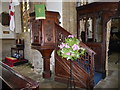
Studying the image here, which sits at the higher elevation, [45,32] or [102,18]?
[102,18]

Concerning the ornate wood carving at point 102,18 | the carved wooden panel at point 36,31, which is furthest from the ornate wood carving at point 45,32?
the ornate wood carving at point 102,18

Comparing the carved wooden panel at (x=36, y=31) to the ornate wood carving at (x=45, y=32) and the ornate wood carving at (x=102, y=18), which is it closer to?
the ornate wood carving at (x=45, y=32)

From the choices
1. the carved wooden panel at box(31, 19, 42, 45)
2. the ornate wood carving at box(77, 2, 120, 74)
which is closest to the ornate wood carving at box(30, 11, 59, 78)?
the carved wooden panel at box(31, 19, 42, 45)

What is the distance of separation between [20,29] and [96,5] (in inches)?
189

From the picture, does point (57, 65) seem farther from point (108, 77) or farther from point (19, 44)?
point (19, 44)

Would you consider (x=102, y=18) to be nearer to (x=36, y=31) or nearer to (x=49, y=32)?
(x=49, y=32)

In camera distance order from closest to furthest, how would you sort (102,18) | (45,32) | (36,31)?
(45,32) → (36,31) → (102,18)

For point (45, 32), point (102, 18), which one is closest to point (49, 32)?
point (45, 32)

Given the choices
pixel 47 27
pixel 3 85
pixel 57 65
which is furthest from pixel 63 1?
pixel 3 85

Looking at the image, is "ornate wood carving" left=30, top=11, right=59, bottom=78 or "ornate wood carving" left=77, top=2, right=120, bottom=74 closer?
"ornate wood carving" left=30, top=11, right=59, bottom=78

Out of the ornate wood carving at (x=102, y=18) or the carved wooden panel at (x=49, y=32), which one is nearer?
the carved wooden panel at (x=49, y=32)

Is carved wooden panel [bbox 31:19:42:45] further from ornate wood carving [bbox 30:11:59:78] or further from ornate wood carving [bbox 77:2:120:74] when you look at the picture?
ornate wood carving [bbox 77:2:120:74]

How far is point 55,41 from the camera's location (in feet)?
10.6

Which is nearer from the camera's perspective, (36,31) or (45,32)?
(45,32)
